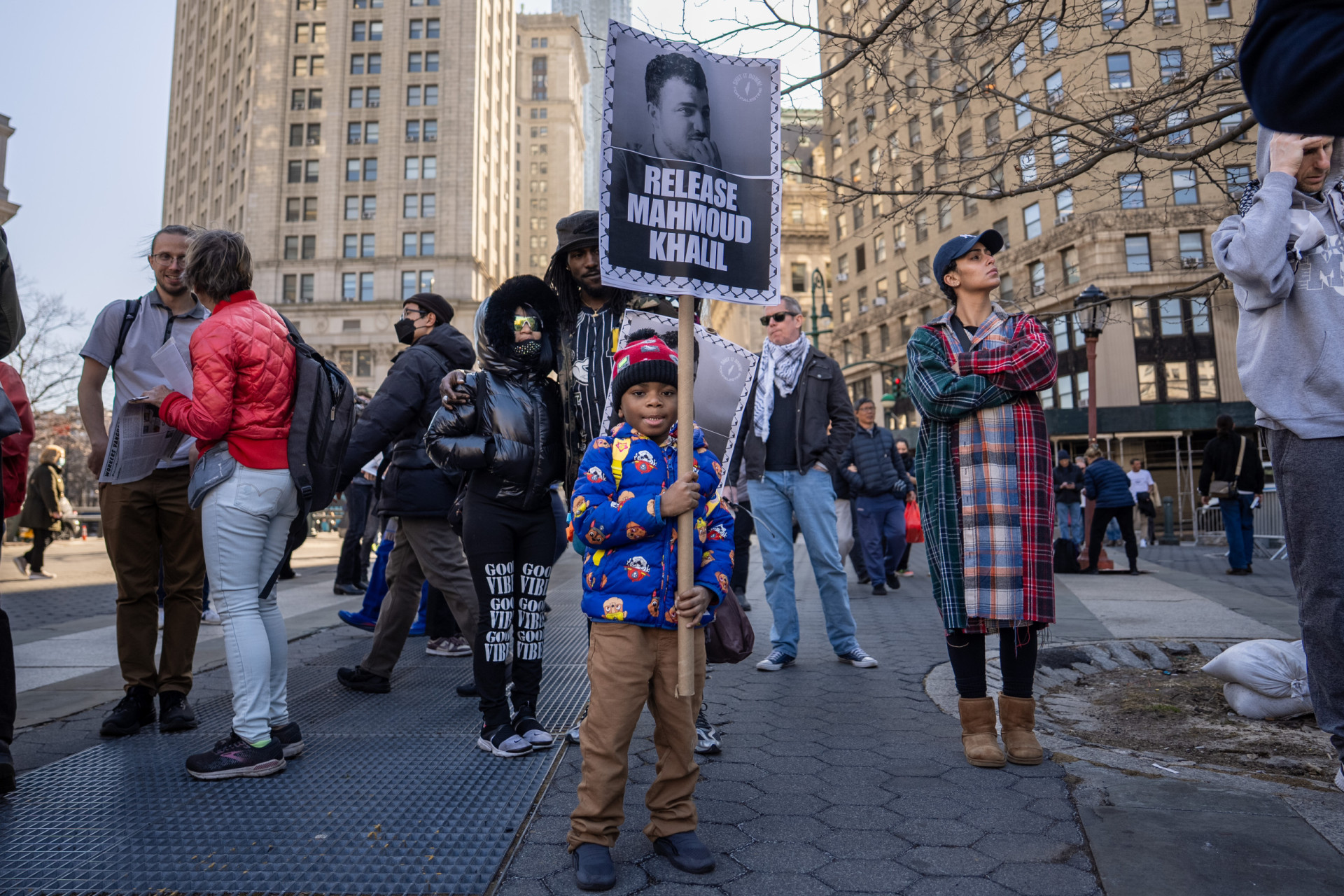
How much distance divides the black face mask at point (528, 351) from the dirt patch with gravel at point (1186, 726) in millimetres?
2803

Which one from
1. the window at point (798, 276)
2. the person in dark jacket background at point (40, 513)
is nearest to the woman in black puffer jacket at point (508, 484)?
the person in dark jacket background at point (40, 513)

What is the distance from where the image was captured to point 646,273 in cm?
288

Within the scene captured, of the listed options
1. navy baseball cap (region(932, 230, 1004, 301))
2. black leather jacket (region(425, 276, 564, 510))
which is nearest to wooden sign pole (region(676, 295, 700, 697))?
black leather jacket (region(425, 276, 564, 510))

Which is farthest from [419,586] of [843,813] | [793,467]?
[843,813]

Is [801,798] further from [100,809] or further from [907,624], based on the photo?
[907,624]

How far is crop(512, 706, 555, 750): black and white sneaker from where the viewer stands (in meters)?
3.50

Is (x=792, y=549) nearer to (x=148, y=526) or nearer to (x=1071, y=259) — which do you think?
(x=148, y=526)

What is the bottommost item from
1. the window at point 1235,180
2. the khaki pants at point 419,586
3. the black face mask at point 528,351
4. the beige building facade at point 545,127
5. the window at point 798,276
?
the khaki pants at point 419,586

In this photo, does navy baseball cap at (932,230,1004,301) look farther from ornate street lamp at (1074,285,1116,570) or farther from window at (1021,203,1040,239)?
window at (1021,203,1040,239)

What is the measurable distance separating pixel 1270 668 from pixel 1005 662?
135cm

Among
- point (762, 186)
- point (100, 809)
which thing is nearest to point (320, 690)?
point (100, 809)

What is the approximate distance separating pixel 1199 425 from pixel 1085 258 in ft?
28.9

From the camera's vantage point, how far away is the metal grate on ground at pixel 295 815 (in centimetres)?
233

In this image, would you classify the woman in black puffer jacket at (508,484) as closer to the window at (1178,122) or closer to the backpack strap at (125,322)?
the backpack strap at (125,322)
